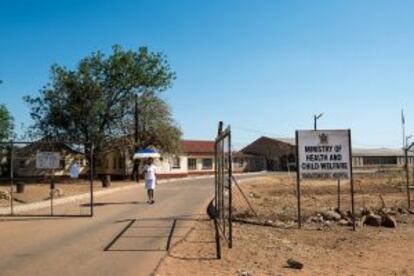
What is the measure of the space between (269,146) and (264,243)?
7873 cm

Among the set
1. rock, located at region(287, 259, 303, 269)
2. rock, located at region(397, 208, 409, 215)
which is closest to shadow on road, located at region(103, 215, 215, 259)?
rock, located at region(287, 259, 303, 269)

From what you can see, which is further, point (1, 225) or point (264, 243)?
point (1, 225)

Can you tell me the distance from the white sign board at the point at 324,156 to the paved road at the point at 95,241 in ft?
11.9

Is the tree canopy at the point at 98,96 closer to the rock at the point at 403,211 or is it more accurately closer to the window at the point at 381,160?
the rock at the point at 403,211

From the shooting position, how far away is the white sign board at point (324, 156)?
17.2 m

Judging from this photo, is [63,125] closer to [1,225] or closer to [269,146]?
[1,225]

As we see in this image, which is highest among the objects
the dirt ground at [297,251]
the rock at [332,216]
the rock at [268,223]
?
the rock at [332,216]

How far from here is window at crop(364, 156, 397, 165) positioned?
3848 inches

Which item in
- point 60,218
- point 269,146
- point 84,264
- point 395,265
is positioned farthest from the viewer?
point 269,146

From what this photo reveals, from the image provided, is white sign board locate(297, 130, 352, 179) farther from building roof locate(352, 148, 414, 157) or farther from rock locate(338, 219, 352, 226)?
building roof locate(352, 148, 414, 157)

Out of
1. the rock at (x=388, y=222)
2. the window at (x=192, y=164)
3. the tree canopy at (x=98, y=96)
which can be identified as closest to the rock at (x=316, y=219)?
the rock at (x=388, y=222)

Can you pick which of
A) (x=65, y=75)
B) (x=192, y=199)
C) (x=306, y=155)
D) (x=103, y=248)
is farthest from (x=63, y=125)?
(x=103, y=248)

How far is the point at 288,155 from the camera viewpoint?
292 ft

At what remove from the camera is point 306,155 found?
1723 cm
